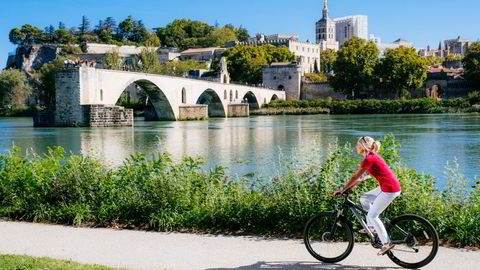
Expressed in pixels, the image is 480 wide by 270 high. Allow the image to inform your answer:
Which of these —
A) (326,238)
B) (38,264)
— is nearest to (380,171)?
(326,238)

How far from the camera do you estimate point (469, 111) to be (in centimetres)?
7512

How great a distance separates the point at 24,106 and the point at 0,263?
89.8m

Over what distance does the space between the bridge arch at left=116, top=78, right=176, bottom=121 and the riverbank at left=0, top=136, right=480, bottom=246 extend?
49895 mm

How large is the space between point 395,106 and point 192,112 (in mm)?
27767

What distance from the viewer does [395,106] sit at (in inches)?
3172

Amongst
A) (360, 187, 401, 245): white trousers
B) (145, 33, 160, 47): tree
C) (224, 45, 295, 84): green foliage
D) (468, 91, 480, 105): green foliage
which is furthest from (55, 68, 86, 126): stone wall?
(145, 33, 160, 47): tree

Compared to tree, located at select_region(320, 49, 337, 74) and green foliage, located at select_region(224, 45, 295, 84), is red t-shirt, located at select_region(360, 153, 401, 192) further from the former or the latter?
tree, located at select_region(320, 49, 337, 74)

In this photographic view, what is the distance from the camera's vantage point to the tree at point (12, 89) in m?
85.2

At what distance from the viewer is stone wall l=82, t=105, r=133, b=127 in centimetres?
4975

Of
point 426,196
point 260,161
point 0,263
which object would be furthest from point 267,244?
point 260,161

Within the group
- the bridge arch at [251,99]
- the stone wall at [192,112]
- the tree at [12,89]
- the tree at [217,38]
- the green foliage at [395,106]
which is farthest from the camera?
the tree at [217,38]

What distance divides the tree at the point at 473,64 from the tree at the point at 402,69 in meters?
6.45

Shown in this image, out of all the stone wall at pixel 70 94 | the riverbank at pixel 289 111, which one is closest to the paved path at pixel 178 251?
the stone wall at pixel 70 94

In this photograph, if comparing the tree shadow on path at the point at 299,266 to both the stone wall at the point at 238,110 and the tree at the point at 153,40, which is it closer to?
the stone wall at the point at 238,110
